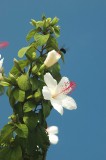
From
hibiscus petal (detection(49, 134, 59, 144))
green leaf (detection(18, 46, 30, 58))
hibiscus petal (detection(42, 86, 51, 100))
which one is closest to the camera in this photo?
→ hibiscus petal (detection(42, 86, 51, 100))

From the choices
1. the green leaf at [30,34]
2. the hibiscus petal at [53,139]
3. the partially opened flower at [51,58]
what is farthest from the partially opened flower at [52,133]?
the green leaf at [30,34]

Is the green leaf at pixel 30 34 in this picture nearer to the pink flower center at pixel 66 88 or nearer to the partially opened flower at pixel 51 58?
the partially opened flower at pixel 51 58

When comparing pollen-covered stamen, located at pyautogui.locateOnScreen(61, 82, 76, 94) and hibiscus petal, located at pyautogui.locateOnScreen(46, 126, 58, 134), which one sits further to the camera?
hibiscus petal, located at pyautogui.locateOnScreen(46, 126, 58, 134)

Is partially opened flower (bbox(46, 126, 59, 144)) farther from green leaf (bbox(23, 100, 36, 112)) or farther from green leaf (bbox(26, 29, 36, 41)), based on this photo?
green leaf (bbox(26, 29, 36, 41))

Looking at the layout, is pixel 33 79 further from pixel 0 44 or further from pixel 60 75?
pixel 0 44

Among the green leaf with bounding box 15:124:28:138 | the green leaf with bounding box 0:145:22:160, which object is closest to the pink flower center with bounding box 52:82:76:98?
the green leaf with bounding box 15:124:28:138

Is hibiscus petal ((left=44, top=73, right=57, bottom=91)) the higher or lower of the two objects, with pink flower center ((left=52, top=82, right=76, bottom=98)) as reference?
higher

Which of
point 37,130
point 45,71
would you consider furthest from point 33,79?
point 37,130

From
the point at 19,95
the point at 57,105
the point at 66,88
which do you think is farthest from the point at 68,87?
the point at 19,95

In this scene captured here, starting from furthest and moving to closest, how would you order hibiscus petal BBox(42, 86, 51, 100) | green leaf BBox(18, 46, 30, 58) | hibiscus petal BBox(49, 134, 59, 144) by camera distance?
hibiscus petal BBox(49, 134, 59, 144) → green leaf BBox(18, 46, 30, 58) → hibiscus petal BBox(42, 86, 51, 100)

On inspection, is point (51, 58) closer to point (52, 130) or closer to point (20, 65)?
point (20, 65)
